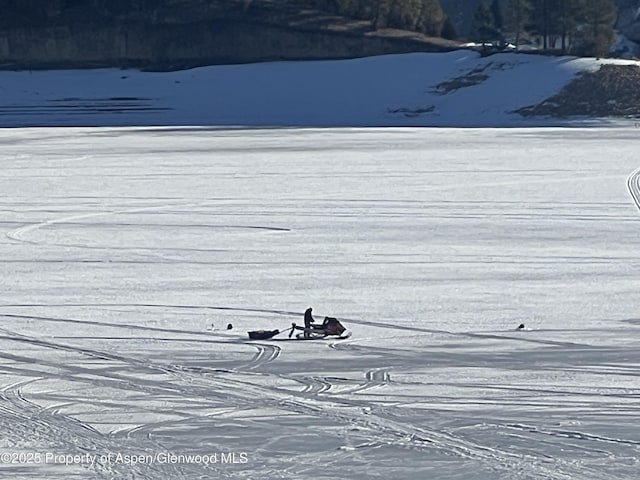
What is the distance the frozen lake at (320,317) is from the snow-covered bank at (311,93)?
25.7 metres

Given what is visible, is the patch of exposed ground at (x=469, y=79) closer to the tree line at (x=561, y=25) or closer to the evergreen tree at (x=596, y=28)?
the tree line at (x=561, y=25)

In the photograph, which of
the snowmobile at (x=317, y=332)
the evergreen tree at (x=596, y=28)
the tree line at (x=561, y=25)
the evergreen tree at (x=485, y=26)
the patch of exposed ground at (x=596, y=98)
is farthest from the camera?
the evergreen tree at (x=485, y=26)

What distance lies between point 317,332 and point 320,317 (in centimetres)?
80

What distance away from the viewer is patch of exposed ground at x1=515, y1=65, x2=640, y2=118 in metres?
47.2

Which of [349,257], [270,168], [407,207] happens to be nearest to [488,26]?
[270,168]

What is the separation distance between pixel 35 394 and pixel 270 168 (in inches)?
694

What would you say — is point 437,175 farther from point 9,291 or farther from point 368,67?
point 368,67

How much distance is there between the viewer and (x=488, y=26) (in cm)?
6041

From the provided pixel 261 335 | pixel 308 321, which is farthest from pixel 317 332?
pixel 261 335

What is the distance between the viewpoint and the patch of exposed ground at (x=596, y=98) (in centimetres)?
4722

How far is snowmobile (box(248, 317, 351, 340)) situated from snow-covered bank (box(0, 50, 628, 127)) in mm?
35247

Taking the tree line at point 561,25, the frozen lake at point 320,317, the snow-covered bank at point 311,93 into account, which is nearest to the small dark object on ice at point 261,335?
the frozen lake at point 320,317

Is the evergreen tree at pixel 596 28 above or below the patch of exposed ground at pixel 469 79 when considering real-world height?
above

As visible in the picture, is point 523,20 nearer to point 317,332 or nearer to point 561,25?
point 561,25
